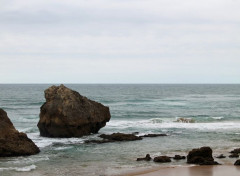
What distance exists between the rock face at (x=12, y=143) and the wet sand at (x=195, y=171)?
8365 mm

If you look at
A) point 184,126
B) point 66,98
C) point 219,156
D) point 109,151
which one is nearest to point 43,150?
point 109,151

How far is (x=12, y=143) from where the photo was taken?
2545 cm

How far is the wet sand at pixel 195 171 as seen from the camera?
1997 centimetres

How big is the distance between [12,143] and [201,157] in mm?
11740

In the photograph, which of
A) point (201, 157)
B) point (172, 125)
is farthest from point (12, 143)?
point (172, 125)

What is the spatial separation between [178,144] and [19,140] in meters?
11.6

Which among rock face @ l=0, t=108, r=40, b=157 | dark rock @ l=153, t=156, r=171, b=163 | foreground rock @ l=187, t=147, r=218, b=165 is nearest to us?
foreground rock @ l=187, t=147, r=218, b=165

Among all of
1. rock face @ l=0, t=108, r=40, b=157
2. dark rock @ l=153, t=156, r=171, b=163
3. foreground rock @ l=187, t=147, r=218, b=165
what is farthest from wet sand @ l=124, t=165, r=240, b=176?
rock face @ l=0, t=108, r=40, b=157

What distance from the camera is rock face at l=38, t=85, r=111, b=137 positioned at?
107 feet

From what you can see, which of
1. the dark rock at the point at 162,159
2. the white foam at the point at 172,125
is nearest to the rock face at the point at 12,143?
the dark rock at the point at 162,159

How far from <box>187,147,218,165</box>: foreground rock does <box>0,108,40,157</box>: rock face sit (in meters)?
10.1

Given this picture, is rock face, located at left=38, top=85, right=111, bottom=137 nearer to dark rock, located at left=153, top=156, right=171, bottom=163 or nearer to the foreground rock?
dark rock, located at left=153, top=156, right=171, bottom=163

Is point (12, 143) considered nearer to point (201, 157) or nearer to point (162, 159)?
point (162, 159)

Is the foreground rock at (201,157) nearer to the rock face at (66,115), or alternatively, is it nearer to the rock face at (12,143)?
the rock face at (12,143)
